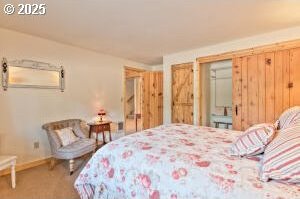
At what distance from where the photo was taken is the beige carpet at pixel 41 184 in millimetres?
2293

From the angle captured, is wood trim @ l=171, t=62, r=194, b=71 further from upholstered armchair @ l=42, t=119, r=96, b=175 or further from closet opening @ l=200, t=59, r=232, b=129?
upholstered armchair @ l=42, t=119, r=96, b=175

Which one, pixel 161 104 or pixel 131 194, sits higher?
pixel 161 104

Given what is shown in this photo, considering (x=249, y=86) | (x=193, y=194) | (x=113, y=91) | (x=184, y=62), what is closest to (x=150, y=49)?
(x=184, y=62)

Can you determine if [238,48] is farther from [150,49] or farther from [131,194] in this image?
[131,194]

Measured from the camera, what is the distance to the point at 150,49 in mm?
4180

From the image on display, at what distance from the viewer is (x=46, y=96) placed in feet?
11.5

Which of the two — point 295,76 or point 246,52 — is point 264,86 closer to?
point 295,76

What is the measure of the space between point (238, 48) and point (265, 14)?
109 centimetres

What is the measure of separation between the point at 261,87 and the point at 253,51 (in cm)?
67

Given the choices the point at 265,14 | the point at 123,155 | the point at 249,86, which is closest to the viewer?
the point at 123,155

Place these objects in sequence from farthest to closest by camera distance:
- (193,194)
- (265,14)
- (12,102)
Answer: (12,102), (265,14), (193,194)

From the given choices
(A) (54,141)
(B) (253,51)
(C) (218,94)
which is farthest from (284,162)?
(C) (218,94)

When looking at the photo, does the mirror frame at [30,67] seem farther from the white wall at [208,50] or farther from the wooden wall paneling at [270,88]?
the wooden wall paneling at [270,88]

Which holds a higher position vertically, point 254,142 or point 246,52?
point 246,52
